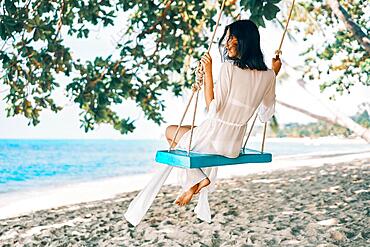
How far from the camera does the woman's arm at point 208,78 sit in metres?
2.69

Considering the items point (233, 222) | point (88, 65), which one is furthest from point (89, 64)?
point (233, 222)

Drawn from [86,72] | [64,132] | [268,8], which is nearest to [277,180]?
[86,72]

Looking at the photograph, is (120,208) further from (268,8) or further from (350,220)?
(268,8)

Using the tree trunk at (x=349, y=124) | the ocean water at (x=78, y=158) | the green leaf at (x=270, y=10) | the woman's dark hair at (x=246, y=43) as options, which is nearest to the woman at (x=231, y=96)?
the woman's dark hair at (x=246, y=43)

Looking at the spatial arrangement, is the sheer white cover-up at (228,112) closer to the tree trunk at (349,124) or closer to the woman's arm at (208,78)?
the woman's arm at (208,78)

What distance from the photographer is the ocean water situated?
20406 mm

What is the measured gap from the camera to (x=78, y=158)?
1021 inches

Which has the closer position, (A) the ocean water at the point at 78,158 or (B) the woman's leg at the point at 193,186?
(B) the woman's leg at the point at 193,186

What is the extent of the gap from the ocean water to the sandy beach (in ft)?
36.3

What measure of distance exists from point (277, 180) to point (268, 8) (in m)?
4.71

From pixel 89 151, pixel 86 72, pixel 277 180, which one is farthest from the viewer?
pixel 89 151

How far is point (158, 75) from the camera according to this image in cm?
551

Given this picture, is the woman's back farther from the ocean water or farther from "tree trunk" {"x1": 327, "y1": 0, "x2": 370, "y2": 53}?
the ocean water

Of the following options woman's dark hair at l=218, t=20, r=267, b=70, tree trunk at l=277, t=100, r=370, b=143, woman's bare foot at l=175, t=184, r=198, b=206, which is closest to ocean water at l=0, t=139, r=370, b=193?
tree trunk at l=277, t=100, r=370, b=143
